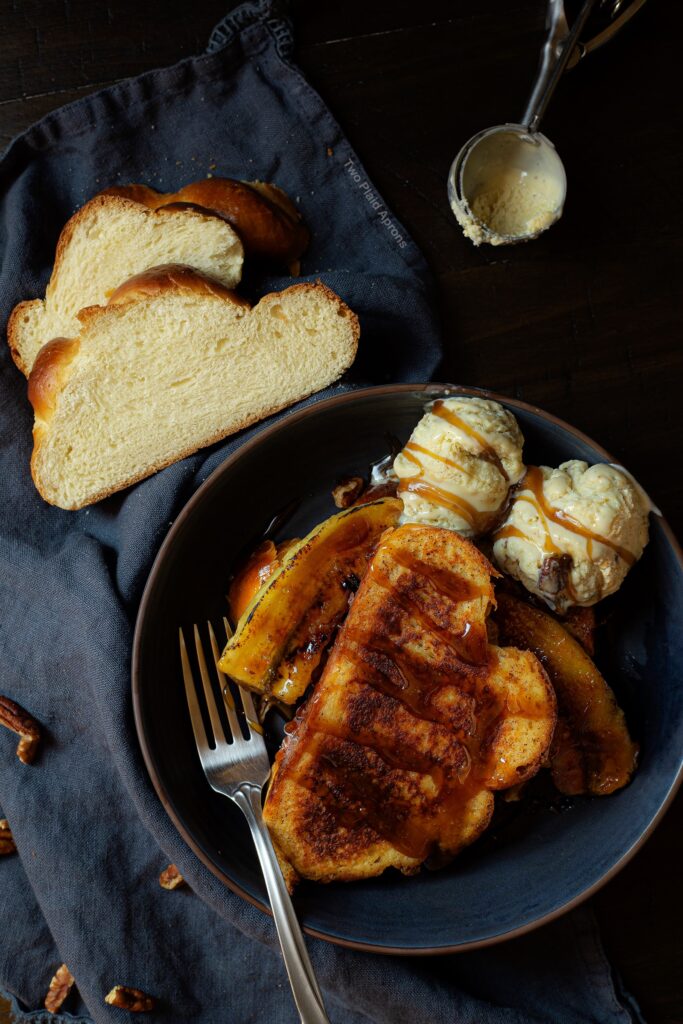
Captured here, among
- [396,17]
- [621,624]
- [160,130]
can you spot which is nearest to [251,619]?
[621,624]

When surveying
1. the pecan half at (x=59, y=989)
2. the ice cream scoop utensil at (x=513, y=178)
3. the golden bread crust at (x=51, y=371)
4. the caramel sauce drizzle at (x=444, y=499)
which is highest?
the golden bread crust at (x=51, y=371)

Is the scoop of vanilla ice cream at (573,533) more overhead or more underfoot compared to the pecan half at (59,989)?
more overhead

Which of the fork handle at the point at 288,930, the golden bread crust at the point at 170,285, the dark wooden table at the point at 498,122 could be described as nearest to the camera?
the fork handle at the point at 288,930

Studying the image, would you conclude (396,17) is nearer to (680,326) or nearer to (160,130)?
(160,130)

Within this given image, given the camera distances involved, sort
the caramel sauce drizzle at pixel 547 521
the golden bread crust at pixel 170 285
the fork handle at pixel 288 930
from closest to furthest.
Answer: the fork handle at pixel 288 930 → the caramel sauce drizzle at pixel 547 521 → the golden bread crust at pixel 170 285

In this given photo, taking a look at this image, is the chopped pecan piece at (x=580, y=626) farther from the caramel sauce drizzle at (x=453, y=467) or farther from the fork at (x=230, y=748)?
the fork at (x=230, y=748)

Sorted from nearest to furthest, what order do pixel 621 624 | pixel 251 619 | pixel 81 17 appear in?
1. pixel 251 619
2. pixel 621 624
3. pixel 81 17

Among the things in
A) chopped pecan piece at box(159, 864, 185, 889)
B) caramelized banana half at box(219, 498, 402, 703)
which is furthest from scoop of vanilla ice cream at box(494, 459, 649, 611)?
chopped pecan piece at box(159, 864, 185, 889)

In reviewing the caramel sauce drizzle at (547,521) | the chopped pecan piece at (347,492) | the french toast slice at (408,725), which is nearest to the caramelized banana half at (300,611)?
the french toast slice at (408,725)
